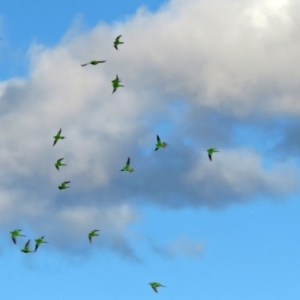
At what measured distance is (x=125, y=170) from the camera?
182500 mm

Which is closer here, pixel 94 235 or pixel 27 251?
pixel 27 251

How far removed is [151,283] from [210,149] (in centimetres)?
3106

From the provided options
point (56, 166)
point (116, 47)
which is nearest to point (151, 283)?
point (56, 166)

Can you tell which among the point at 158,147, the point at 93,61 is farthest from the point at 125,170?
the point at 93,61

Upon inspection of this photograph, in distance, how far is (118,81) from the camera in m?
185

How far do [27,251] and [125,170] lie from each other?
23498 mm

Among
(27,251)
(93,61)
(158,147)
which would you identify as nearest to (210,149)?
(158,147)

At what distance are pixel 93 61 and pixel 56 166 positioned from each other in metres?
22.3

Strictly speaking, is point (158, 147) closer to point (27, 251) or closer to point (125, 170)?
point (125, 170)

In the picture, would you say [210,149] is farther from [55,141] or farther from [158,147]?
[55,141]

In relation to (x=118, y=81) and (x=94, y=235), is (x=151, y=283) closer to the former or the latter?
(x=94, y=235)

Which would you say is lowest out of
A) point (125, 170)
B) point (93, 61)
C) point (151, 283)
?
point (151, 283)

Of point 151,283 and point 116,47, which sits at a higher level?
point 116,47

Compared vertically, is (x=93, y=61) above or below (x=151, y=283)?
above
